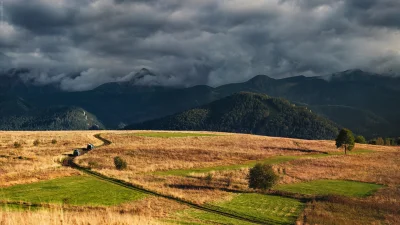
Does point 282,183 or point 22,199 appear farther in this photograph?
point 282,183

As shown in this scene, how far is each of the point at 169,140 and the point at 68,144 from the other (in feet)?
104

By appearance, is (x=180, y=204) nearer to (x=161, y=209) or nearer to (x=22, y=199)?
(x=161, y=209)

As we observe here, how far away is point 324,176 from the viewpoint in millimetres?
64875

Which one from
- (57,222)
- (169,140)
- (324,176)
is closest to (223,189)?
(324,176)

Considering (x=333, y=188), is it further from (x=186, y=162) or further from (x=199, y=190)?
(x=186, y=162)

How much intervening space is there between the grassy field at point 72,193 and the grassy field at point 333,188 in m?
23.5

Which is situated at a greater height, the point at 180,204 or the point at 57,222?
the point at 57,222

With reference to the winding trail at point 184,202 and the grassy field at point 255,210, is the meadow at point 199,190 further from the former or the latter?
the winding trail at point 184,202

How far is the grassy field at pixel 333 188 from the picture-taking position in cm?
4884

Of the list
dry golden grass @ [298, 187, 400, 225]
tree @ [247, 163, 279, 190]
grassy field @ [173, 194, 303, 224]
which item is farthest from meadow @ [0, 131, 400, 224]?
tree @ [247, 163, 279, 190]

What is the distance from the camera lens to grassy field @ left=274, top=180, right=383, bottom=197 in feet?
160

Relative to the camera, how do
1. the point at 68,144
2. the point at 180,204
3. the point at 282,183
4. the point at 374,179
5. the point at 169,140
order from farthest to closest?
the point at 169,140, the point at 68,144, the point at 374,179, the point at 282,183, the point at 180,204

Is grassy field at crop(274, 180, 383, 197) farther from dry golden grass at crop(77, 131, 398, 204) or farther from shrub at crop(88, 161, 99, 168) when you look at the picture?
shrub at crop(88, 161, 99, 168)

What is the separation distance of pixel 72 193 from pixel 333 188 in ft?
123
